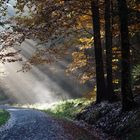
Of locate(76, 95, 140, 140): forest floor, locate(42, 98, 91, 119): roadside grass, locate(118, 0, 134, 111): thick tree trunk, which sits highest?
locate(118, 0, 134, 111): thick tree trunk

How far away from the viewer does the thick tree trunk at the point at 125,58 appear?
16.5m

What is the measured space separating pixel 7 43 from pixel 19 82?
2083 inches

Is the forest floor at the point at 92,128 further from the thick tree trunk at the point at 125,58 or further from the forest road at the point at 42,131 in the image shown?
the thick tree trunk at the point at 125,58

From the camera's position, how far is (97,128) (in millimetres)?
17953

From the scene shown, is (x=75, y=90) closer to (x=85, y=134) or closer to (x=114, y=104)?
(x=114, y=104)

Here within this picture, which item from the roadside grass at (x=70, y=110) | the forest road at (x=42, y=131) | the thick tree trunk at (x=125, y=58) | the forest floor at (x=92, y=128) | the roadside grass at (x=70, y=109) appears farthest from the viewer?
the roadside grass at (x=70, y=109)

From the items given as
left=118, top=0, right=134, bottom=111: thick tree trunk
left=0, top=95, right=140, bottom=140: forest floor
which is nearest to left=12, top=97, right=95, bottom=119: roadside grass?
left=0, top=95, right=140, bottom=140: forest floor

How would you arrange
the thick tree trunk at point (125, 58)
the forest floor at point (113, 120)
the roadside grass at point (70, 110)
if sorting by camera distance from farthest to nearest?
the roadside grass at point (70, 110) → the thick tree trunk at point (125, 58) → the forest floor at point (113, 120)

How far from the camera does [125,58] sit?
1655 centimetres

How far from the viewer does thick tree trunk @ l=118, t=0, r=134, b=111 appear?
1645 centimetres

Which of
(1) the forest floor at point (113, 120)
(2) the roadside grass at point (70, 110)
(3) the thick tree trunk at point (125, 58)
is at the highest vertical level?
(3) the thick tree trunk at point (125, 58)

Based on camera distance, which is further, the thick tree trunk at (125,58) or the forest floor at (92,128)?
the thick tree trunk at (125,58)

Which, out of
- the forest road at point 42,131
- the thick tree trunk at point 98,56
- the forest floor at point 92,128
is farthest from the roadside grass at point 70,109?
the forest road at point 42,131

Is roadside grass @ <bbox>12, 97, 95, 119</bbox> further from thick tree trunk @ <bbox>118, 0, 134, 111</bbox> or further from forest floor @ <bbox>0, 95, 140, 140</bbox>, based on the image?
thick tree trunk @ <bbox>118, 0, 134, 111</bbox>
